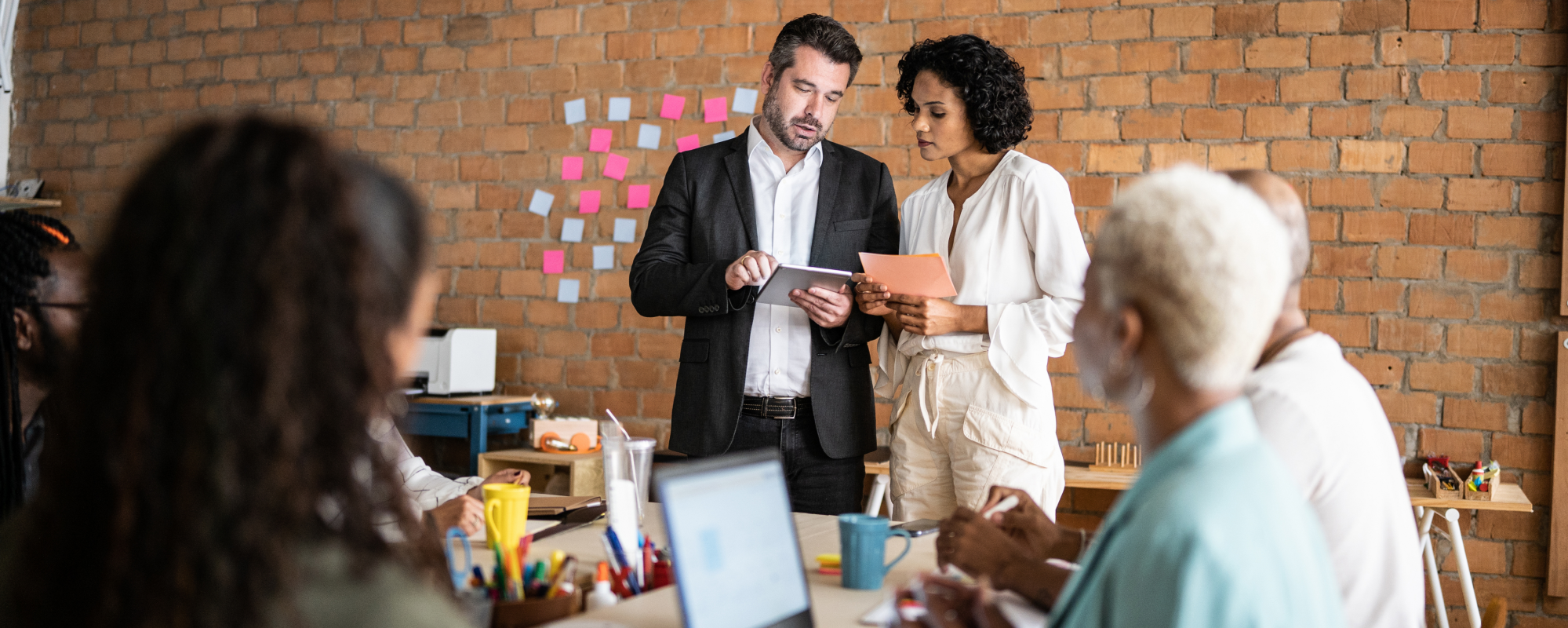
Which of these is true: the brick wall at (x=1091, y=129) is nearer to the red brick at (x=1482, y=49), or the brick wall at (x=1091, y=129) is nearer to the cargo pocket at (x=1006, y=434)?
the red brick at (x=1482, y=49)

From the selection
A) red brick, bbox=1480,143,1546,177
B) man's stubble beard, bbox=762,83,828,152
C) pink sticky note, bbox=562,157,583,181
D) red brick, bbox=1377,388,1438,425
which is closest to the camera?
man's stubble beard, bbox=762,83,828,152

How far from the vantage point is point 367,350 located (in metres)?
0.65

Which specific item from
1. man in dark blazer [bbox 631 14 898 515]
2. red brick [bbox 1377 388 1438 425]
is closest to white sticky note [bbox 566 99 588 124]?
man in dark blazer [bbox 631 14 898 515]

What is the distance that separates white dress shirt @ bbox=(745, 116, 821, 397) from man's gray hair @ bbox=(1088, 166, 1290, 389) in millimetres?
1511

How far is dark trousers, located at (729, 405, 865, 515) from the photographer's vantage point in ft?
7.46

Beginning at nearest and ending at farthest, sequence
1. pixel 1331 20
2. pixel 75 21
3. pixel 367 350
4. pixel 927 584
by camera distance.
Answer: pixel 367 350, pixel 927 584, pixel 1331 20, pixel 75 21

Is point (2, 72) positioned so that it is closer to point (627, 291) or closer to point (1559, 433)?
point (627, 291)

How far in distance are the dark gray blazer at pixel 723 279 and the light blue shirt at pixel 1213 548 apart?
1491 mm

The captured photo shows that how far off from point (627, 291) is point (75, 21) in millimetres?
3186

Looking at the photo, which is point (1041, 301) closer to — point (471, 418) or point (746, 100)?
point (746, 100)

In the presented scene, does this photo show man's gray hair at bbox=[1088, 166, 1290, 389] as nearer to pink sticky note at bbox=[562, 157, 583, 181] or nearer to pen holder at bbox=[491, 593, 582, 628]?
pen holder at bbox=[491, 593, 582, 628]

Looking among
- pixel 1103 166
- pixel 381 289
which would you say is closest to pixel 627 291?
pixel 1103 166

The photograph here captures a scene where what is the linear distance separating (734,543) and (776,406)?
4.03 ft

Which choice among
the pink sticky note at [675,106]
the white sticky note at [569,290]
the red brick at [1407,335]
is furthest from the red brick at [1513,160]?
the white sticky note at [569,290]
